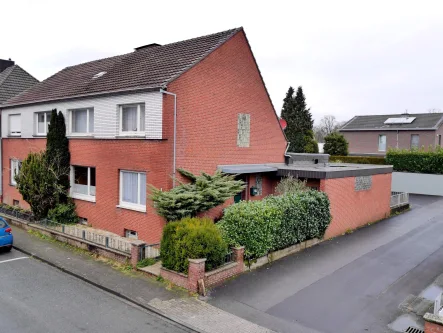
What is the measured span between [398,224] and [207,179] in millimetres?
11853

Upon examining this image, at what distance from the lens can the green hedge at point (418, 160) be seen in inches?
1174

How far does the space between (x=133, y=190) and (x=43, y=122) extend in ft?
26.9

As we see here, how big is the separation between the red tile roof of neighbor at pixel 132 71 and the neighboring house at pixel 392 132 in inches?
1286

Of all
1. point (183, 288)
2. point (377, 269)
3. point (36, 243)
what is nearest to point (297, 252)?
point (377, 269)

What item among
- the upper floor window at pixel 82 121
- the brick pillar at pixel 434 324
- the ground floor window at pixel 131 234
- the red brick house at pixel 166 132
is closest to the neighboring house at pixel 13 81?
the red brick house at pixel 166 132

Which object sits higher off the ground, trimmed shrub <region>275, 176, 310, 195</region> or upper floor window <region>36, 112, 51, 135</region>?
upper floor window <region>36, 112, 51, 135</region>

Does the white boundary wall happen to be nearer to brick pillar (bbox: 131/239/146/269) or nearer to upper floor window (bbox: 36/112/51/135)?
brick pillar (bbox: 131/239/146/269)

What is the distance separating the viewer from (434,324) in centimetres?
755

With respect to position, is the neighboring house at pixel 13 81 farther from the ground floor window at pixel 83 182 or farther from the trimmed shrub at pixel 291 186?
the trimmed shrub at pixel 291 186

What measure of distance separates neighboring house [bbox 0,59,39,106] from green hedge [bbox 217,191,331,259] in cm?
1859

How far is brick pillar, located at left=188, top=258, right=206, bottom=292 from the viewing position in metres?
10.0

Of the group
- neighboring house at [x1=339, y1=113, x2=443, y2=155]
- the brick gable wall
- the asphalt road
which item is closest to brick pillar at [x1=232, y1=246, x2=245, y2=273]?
the asphalt road

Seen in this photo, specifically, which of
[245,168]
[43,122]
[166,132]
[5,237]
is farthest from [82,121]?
[245,168]

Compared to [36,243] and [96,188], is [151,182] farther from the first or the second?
[36,243]
